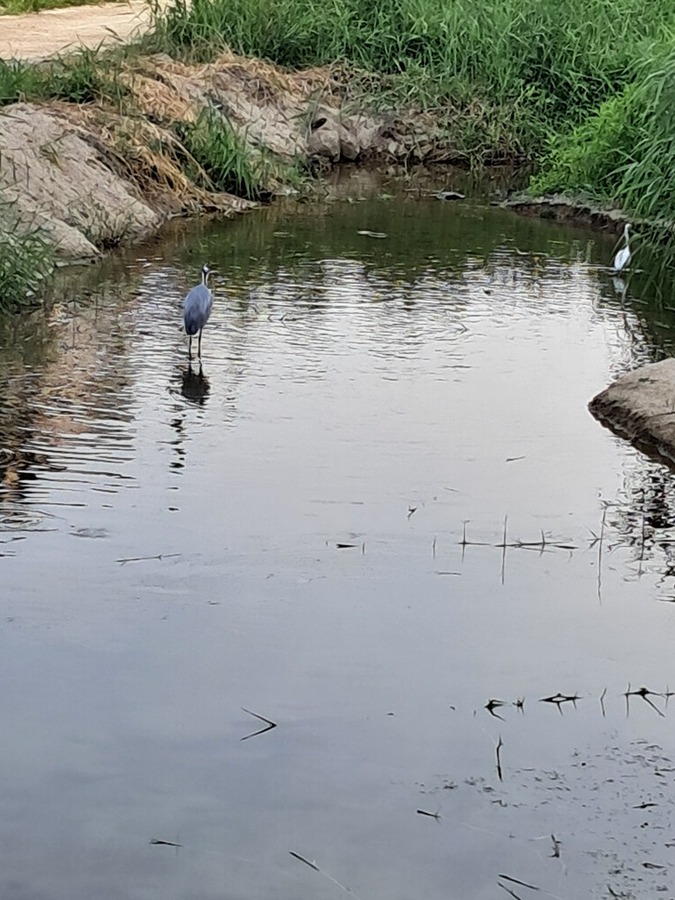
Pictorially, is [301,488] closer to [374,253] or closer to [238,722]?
[238,722]

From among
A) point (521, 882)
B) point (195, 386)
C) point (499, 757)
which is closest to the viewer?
point (521, 882)

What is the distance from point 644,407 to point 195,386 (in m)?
2.21

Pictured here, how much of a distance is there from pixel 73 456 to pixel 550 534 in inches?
81.2

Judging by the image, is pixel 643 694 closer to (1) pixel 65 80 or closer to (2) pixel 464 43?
(1) pixel 65 80

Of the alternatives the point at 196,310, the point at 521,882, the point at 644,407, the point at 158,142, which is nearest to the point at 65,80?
the point at 158,142

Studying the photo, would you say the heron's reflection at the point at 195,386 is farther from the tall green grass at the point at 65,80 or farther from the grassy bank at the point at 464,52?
the grassy bank at the point at 464,52

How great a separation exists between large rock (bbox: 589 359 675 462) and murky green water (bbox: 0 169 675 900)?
13 centimetres

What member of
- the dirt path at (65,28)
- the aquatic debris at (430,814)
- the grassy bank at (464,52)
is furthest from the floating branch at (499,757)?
the dirt path at (65,28)

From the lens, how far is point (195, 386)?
8.08 m

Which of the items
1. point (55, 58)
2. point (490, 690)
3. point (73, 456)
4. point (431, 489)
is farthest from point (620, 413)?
point (55, 58)

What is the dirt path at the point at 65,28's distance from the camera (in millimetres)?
16703

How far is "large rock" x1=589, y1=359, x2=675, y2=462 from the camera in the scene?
7227mm

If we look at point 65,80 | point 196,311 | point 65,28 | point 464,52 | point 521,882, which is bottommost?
point 521,882

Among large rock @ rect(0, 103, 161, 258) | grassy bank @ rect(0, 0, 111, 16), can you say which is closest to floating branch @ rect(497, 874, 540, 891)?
large rock @ rect(0, 103, 161, 258)
